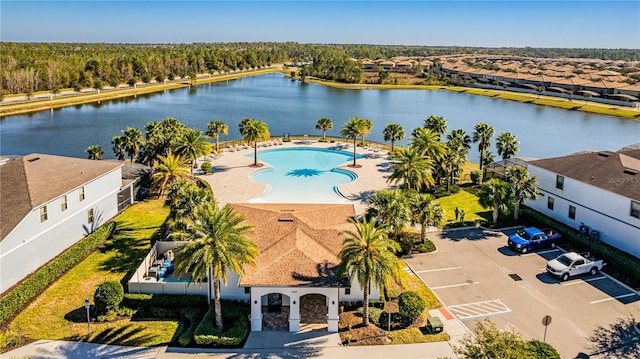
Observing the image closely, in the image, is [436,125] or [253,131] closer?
[253,131]

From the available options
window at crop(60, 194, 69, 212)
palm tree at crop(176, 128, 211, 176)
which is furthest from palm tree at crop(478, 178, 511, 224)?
window at crop(60, 194, 69, 212)

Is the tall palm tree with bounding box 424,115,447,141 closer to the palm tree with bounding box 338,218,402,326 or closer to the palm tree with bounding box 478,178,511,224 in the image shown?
the palm tree with bounding box 478,178,511,224

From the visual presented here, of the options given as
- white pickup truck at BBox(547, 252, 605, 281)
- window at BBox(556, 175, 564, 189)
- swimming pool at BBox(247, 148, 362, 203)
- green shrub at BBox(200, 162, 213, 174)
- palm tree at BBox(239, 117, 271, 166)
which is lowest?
white pickup truck at BBox(547, 252, 605, 281)

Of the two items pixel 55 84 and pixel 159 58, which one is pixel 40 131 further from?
pixel 159 58

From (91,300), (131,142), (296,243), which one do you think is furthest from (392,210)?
(131,142)

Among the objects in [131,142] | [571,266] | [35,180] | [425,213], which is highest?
[131,142]

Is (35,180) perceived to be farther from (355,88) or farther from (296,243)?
(355,88)

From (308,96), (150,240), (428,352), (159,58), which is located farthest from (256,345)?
(159,58)
